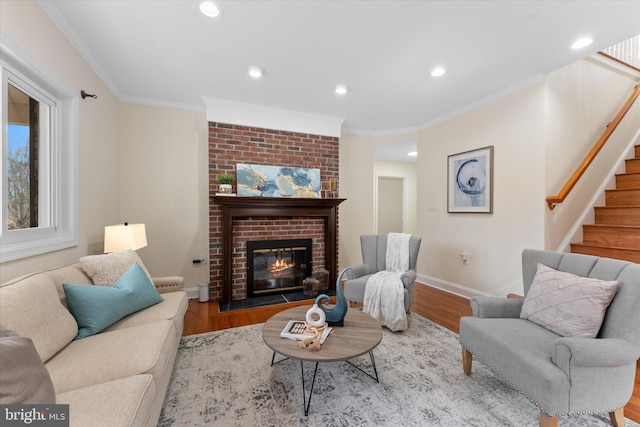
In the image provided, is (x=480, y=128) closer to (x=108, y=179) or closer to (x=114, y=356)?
(x=114, y=356)

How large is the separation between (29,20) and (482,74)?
380 centimetres

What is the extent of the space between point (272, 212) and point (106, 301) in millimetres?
2113

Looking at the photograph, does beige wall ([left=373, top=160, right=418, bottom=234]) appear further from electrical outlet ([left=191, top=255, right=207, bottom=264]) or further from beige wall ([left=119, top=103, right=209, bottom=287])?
electrical outlet ([left=191, top=255, right=207, bottom=264])

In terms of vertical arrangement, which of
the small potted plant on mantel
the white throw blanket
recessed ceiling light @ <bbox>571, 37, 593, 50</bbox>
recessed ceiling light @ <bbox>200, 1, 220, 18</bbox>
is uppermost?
recessed ceiling light @ <bbox>571, 37, 593, 50</bbox>

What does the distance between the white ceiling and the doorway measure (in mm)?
3250

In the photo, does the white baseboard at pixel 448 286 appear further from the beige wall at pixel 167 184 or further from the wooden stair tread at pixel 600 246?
the beige wall at pixel 167 184

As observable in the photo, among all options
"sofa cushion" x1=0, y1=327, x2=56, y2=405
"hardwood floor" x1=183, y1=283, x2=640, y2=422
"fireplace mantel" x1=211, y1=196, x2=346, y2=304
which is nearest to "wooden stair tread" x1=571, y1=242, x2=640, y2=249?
"hardwood floor" x1=183, y1=283, x2=640, y2=422

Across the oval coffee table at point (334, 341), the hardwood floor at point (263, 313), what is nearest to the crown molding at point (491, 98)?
the hardwood floor at point (263, 313)

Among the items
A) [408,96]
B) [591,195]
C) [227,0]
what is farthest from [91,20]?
[591,195]

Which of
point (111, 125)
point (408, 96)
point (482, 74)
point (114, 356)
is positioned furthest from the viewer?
point (408, 96)

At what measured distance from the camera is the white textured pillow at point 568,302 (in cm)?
145

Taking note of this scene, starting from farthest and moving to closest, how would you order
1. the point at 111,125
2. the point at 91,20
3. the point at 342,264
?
1. the point at 342,264
2. the point at 111,125
3. the point at 91,20

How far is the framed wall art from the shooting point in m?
3.30

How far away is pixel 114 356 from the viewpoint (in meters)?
1.35
